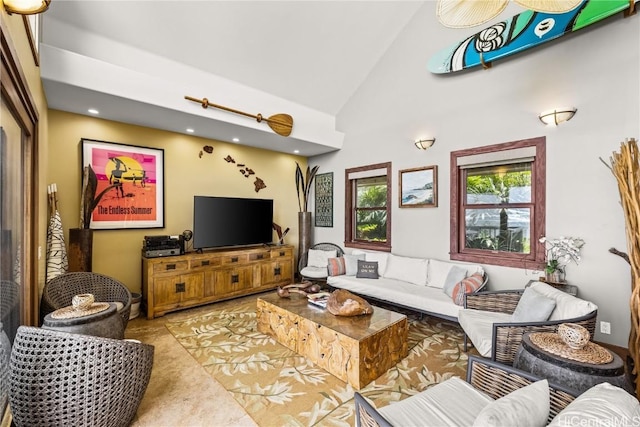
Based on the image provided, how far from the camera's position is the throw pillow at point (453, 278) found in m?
3.41

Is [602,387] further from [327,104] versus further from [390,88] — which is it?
[327,104]

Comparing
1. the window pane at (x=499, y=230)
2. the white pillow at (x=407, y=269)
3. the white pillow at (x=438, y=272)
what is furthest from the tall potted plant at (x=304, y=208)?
the window pane at (x=499, y=230)

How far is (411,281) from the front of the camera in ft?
13.3

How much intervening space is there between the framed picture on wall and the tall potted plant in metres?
1.99

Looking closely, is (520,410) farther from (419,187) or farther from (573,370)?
(419,187)

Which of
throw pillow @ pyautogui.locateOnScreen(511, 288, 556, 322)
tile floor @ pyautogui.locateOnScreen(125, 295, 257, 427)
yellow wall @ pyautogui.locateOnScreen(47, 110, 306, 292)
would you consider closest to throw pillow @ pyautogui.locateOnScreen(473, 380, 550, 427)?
throw pillow @ pyautogui.locateOnScreen(511, 288, 556, 322)

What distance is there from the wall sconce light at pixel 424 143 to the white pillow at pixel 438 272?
66.0 inches

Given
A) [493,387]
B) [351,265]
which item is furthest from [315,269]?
[493,387]

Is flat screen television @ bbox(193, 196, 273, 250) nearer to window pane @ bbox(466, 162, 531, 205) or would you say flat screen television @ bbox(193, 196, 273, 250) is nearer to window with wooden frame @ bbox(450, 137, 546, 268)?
window with wooden frame @ bbox(450, 137, 546, 268)

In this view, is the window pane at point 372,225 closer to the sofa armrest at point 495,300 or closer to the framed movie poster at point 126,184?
the sofa armrest at point 495,300

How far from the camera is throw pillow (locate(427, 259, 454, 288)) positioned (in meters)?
3.79

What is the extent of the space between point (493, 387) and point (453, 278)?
6.74 ft

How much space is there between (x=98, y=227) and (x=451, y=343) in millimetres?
4551

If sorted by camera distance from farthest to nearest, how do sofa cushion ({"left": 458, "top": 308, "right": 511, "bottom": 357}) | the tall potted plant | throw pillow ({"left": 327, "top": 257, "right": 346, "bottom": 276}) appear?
the tall potted plant < throw pillow ({"left": 327, "top": 257, "right": 346, "bottom": 276}) < sofa cushion ({"left": 458, "top": 308, "right": 511, "bottom": 357})
